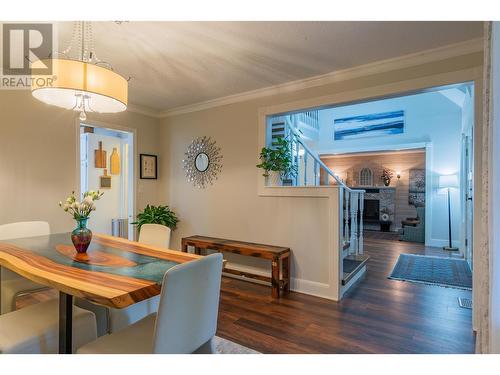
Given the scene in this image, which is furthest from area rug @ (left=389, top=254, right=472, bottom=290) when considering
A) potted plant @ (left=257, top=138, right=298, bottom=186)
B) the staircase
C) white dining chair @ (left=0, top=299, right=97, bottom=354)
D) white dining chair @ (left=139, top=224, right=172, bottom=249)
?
white dining chair @ (left=0, top=299, right=97, bottom=354)

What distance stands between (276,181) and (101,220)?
305cm

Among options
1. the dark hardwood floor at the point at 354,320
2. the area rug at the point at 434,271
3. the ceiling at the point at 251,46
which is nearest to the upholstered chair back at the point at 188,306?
the dark hardwood floor at the point at 354,320

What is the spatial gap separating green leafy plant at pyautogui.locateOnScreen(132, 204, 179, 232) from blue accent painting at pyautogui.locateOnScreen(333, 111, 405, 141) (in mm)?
5970

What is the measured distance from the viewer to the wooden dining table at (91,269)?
1170mm

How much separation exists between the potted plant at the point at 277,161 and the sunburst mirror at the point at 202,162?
78cm

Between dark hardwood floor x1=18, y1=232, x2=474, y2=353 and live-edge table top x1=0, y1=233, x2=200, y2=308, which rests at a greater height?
live-edge table top x1=0, y1=233, x2=200, y2=308

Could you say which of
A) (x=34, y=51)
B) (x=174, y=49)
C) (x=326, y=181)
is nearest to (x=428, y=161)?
(x=326, y=181)

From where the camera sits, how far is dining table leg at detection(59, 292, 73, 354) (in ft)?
4.38

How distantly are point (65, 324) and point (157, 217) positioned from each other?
8.99 ft

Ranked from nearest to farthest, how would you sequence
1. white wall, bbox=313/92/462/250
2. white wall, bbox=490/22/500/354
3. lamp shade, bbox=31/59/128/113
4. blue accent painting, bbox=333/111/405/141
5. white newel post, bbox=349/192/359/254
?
white wall, bbox=490/22/500/354 → lamp shade, bbox=31/59/128/113 → white newel post, bbox=349/192/359/254 → white wall, bbox=313/92/462/250 → blue accent painting, bbox=333/111/405/141

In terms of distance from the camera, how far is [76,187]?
135 inches

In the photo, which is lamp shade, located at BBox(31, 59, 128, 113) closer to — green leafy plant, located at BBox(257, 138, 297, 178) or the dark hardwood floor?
green leafy plant, located at BBox(257, 138, 297, 178)

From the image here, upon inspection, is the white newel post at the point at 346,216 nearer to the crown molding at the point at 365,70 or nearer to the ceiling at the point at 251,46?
the crown molding at the point at 365,70
